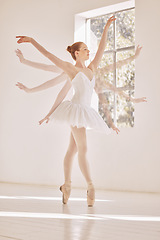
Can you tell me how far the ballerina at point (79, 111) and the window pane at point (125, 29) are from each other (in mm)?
2040

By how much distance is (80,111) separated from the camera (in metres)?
2.81

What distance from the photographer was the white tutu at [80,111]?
2.76 metres

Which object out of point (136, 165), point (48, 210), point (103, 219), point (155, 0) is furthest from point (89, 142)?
Answer: point (103, 219)

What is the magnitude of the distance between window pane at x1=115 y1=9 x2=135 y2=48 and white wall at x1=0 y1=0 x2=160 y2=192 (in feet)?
1.23

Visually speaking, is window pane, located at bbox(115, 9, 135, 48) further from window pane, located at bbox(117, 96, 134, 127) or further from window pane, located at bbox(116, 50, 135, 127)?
window pane, located at bbox(117, 96, 134, 127)

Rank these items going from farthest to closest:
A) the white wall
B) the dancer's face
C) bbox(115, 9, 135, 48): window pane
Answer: bbox(115, 9, 135, 48): window pane → the white wall → the dancer's face

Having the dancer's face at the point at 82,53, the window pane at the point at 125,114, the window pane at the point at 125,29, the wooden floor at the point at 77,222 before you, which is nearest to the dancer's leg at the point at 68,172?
the wooden floor at the point at 77,222

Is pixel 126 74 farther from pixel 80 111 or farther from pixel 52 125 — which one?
pixel 80 111

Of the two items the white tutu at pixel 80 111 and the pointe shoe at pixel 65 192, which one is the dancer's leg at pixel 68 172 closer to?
the pointe shoe at pixel 65 192

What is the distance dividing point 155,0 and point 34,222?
10.7ft

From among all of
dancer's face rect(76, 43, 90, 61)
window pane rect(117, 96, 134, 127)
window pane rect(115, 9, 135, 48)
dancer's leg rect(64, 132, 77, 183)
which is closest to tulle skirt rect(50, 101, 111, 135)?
dancer's leg rect(64, 132, 77, 183)

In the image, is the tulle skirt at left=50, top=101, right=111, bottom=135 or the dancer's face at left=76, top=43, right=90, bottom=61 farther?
the dancer's face at left=76, top=43, right=90, bottom=61

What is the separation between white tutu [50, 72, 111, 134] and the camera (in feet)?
9.05

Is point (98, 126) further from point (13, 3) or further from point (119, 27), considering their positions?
point (13, 3)
